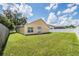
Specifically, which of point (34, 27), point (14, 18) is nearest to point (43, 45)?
point (34, 27)

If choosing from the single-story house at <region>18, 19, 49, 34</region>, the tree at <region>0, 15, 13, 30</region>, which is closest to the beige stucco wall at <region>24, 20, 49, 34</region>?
the single-story house at <region>18, 19, 49, 34</region>

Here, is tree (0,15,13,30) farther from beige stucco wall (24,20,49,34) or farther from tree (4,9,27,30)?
beige stucco wall (24,20,49,34)

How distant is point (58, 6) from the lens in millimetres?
2133

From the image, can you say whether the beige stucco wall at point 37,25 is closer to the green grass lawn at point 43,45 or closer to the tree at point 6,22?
the green grass lawn at point 43,45

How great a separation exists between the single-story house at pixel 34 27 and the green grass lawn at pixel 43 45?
1.8 inches

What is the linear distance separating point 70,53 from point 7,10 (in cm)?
77

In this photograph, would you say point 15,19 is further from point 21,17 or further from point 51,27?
point 51,27

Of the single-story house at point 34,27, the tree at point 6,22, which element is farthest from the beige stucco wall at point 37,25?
the tree at point 6,22

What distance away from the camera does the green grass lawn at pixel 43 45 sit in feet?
6.87

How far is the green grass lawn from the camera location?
2.09 m

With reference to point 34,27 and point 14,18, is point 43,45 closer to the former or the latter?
point 34,27

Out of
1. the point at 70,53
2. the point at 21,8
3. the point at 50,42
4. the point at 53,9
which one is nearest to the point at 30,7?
the point at 21,8

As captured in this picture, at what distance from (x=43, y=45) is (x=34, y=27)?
20 cm

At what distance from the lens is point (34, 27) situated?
2.14 meters
